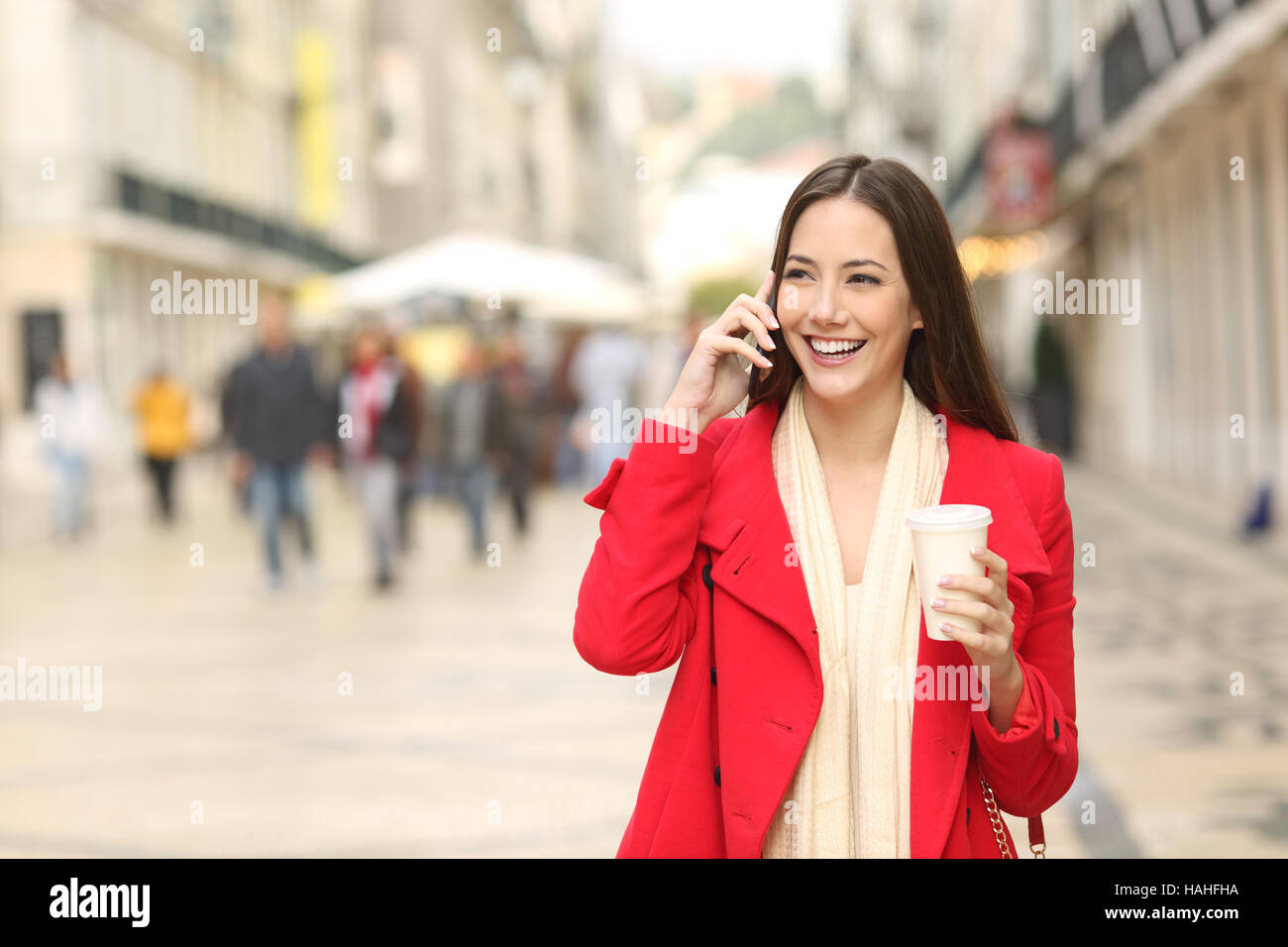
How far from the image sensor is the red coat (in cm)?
201

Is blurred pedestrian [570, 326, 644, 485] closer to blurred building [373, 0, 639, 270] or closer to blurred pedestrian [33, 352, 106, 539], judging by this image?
blurred pedestrian [33, 352, 106, 539]

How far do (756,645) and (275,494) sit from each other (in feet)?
32.8

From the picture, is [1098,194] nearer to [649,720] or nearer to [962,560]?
[649,720]

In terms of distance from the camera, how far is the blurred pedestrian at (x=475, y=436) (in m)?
13.8

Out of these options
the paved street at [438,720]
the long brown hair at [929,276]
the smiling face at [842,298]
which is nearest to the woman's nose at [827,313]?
the smiling face at [842,298]

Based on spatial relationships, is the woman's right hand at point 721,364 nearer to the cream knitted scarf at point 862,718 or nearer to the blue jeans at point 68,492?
the cream knitted scarf at point 862,718

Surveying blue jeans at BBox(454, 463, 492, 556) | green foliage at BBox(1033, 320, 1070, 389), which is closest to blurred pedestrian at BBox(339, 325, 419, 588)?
blue jeans at BBox(454, 463, 492, 556)

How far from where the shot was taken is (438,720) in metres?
6.95

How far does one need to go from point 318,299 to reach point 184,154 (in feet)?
54.6

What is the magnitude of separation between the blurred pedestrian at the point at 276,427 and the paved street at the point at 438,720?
56 cm

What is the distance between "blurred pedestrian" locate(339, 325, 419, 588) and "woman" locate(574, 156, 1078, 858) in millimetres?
9666

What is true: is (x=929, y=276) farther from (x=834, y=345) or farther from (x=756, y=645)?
(x=756, y=645)
